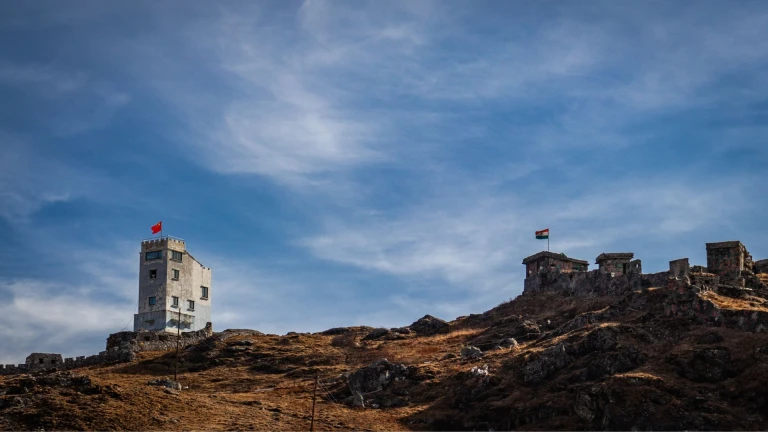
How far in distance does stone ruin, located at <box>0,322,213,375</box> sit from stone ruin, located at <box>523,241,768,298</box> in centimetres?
3424

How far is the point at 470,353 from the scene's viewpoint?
7806cm

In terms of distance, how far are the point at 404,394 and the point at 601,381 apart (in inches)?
582

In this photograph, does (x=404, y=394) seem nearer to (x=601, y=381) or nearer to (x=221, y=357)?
(x=601, y=381)

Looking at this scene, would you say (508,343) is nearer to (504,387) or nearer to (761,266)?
(504,387)

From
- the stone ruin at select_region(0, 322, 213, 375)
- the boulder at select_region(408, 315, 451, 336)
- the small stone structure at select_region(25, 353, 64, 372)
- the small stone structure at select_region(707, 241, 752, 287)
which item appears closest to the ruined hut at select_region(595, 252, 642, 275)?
the small stone structure at select_region(707, 241, 752, 287)

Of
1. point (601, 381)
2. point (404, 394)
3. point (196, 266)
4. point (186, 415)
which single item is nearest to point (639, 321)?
point (601, 381)

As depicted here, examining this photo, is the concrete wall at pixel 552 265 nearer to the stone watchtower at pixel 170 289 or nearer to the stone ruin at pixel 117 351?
the stone ruin at pixel 117 351

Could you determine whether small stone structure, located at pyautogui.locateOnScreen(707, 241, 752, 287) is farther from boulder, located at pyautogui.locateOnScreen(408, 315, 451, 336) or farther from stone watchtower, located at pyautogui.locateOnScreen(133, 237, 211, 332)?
stone watchtower, located at pyautogui.locateOnScreen(133, 237, 211, 332)

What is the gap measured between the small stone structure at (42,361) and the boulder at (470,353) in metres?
38.4

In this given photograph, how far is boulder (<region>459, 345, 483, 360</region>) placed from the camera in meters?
77.3

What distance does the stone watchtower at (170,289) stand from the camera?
106 metres

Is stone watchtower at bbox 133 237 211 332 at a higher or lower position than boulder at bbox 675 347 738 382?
higher

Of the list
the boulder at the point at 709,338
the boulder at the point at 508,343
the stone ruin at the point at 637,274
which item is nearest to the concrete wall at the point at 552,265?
the stone ruin at the point at 637,274

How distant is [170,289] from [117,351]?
15.8m
